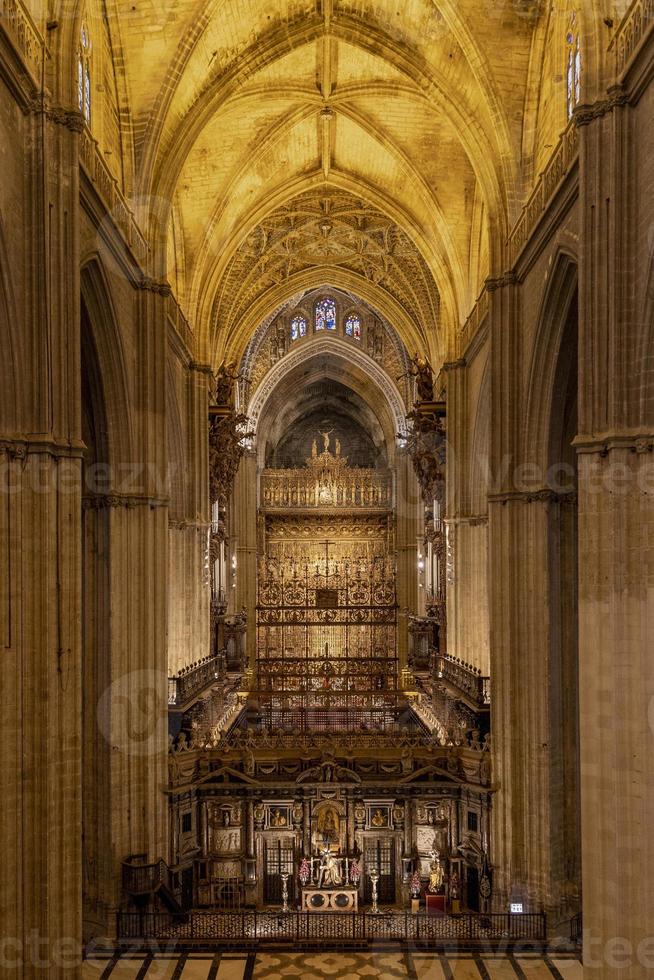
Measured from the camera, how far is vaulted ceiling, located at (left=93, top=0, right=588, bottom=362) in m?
18.3

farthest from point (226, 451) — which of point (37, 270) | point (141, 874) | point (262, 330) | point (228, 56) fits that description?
point (37, 270)

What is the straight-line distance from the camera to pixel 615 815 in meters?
10.9

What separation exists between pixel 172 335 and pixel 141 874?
13.7 m

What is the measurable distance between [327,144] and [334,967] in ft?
75.4

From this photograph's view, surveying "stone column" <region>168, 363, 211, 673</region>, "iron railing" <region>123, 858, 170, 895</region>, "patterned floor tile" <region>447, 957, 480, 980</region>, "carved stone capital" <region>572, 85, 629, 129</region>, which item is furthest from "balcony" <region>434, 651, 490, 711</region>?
"carved stone capital" <region>572, 85, 629, 129</region>

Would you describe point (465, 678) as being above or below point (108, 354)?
below

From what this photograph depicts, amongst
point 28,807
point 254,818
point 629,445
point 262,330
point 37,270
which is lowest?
point 254,818

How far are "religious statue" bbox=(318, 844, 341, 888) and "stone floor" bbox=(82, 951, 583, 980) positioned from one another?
4.54 m

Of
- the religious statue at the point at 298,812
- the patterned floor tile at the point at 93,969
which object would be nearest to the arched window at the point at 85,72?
the patterned floor tile at the point at 93,969

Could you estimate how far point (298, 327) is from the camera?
41.5m

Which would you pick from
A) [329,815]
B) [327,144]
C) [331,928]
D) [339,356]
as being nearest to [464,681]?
[329,815]

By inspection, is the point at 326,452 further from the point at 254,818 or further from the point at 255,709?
the point at 254,818

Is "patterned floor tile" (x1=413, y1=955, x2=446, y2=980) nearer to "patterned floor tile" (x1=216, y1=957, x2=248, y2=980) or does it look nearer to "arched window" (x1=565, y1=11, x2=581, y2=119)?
"patterned floor tile" (x1=216, y1=957, x2=248, y2=980)

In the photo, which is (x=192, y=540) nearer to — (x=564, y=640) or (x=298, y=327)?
(x=564, y=640)
